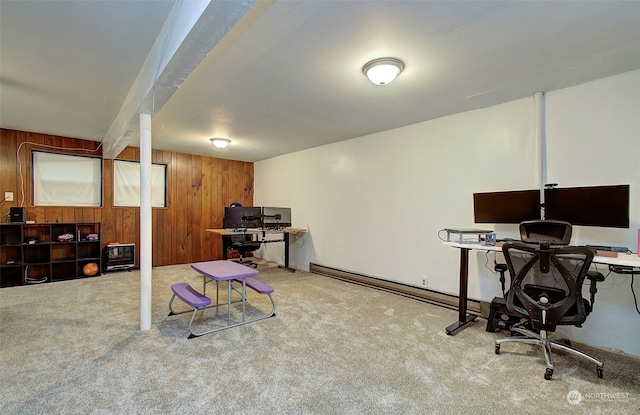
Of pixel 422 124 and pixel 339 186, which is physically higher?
pixel 422 124

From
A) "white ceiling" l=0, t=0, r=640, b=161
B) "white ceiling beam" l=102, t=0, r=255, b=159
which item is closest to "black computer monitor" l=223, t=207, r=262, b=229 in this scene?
"white ceiling" l=0, t=0, r=640, b=161

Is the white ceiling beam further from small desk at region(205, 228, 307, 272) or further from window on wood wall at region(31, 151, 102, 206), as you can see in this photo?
window on wood wall at region(31, 151, 102, 206)

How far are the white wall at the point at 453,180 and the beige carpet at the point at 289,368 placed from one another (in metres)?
0.60

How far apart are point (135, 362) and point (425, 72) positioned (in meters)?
3.40

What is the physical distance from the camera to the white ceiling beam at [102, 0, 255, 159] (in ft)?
4.81

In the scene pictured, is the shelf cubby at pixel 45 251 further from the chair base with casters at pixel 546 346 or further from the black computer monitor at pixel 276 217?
the chair base with casters at pixel 546 346

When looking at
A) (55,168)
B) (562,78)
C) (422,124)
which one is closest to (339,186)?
(422,124)

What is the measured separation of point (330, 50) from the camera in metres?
2.21

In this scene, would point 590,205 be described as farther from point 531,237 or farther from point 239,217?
point 239,217

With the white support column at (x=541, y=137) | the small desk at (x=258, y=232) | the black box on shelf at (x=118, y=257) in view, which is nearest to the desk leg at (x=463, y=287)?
the white support column at (x=541, y=137)

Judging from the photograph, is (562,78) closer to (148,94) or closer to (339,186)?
(339,186)

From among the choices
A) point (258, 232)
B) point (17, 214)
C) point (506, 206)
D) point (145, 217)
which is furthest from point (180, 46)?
point (17, 214)

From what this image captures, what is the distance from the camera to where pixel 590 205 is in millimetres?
2471

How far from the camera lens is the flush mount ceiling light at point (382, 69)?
2350 millimetres
